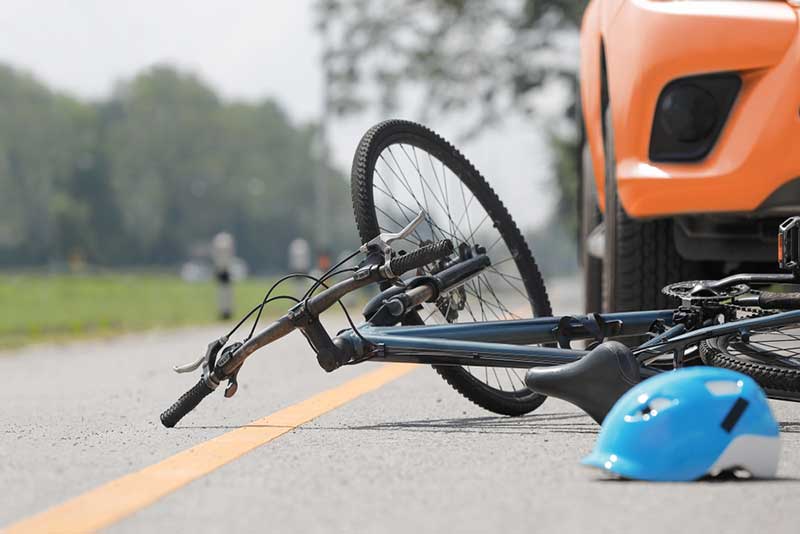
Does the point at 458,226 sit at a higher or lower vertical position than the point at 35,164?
lower

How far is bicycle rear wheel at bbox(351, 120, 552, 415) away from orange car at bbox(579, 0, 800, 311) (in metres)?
0.45

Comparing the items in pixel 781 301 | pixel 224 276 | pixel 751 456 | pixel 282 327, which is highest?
pixel 224 276

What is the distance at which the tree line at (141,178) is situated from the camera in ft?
349

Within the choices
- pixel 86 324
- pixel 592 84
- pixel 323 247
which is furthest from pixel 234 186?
pixel 592 84

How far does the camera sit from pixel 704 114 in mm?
4578

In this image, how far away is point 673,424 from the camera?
3072 mm

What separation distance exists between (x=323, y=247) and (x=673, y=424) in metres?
25.7

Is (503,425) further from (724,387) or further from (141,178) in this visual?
(141,178)

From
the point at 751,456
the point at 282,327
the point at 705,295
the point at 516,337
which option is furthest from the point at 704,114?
the point at 751,456

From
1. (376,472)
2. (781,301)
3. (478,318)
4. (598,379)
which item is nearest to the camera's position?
(376,472)

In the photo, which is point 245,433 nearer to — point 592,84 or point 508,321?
point 508,321

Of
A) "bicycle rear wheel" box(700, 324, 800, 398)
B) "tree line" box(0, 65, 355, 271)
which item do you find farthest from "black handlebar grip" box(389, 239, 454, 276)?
"tree line" box(0, 65, 355, 271)

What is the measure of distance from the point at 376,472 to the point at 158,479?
51cm

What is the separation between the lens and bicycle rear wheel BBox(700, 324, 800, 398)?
401 centimetres
